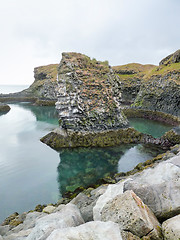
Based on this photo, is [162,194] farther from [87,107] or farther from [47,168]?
[87,107]

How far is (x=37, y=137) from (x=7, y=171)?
14.9 meters

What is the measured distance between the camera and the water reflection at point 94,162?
810 inches

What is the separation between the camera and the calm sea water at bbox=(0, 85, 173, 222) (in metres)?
18.0

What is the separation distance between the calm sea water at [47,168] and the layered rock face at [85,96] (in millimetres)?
5677

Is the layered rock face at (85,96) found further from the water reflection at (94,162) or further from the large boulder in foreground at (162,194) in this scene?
the large boulder in foreground at (162,194)

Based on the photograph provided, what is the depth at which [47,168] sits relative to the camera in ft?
80.1

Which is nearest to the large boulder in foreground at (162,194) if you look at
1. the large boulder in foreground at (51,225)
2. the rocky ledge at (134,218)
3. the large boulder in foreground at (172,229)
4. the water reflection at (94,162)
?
the rocky ledge at (134,218)

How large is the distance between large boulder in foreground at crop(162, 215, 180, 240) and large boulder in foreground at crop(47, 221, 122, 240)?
148 centimetres

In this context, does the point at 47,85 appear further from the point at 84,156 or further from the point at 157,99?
the point at 84,156

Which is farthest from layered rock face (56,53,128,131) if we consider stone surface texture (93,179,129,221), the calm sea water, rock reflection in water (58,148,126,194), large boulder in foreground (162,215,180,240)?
large boulder in foreground (162,215,180,240)

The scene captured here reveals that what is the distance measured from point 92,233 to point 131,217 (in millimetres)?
1248

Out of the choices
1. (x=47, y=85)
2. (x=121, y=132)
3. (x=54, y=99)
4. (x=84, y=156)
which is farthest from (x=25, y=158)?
(x=47, y=85)

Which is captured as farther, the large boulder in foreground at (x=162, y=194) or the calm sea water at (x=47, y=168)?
the calm sea water at (x=47, y=168)

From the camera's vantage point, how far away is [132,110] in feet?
200
